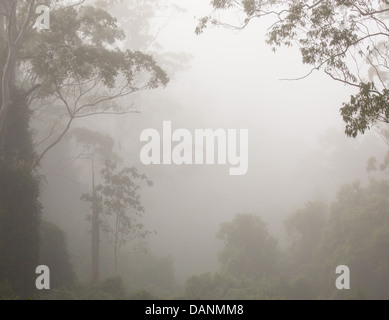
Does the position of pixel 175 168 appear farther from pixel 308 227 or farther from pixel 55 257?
pixel 55 257

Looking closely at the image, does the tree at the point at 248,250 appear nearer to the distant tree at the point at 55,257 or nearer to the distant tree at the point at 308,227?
the distant tree at the point at 308,227

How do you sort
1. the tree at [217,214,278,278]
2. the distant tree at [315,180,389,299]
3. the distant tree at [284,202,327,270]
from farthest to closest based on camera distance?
the distant tree at [284,202,327,270] → the tree at [217,214,278,278] → the distant tree at [315,180,389,299]

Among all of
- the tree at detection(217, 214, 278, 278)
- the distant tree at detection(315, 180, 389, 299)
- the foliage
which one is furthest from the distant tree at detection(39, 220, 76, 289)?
the distant tree at detection(315, 180, 389, 299)

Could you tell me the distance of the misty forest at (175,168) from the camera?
11.1m

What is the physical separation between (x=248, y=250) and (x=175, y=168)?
14.4m

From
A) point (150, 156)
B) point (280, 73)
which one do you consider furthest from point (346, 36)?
point (280, 73)

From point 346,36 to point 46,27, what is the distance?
8871 millimetres

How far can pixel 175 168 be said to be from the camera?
34.7 m

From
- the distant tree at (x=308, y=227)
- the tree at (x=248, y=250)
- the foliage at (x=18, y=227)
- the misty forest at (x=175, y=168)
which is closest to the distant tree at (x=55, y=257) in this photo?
the misty forest at (x=175, y=168)

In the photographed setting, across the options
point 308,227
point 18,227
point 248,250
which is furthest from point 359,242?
point 18,227

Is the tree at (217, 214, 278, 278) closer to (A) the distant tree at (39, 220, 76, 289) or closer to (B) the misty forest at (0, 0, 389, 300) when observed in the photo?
(B) the misty forest at (0, 0, 389, 300)

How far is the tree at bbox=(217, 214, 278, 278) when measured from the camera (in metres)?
20.7

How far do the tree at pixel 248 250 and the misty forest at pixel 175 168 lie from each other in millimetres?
115

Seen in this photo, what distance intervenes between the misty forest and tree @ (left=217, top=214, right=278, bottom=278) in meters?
0.11
